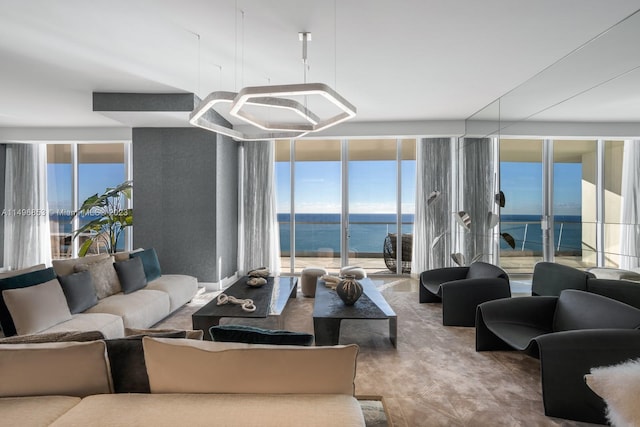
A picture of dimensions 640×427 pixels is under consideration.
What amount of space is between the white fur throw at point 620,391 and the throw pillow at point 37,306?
11.5 ft

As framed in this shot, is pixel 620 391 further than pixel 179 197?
No

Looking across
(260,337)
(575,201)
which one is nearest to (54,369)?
(260,337)

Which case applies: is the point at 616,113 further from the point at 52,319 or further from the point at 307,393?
the point at 52,319

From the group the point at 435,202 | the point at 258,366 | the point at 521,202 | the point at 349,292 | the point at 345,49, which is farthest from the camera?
the point at 435,202

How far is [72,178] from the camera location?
284 inches

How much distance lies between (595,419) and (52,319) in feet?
12.5

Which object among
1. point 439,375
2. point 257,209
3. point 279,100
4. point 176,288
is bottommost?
point 439,375

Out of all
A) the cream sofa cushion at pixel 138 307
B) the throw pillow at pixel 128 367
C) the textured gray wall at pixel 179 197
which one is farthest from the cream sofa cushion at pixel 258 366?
the textured gray wall at pixel 179 197

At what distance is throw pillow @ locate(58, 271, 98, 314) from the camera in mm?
3131

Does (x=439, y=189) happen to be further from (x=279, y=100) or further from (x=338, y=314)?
(x=279, y=100)

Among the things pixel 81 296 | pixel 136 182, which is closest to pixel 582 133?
pixel 81 296

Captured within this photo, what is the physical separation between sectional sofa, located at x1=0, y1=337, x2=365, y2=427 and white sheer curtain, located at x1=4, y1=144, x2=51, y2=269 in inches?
275

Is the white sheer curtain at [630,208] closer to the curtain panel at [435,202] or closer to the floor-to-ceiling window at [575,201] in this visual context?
the floor-to-ceiling window at [575,201]

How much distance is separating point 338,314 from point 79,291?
232 centimetres
